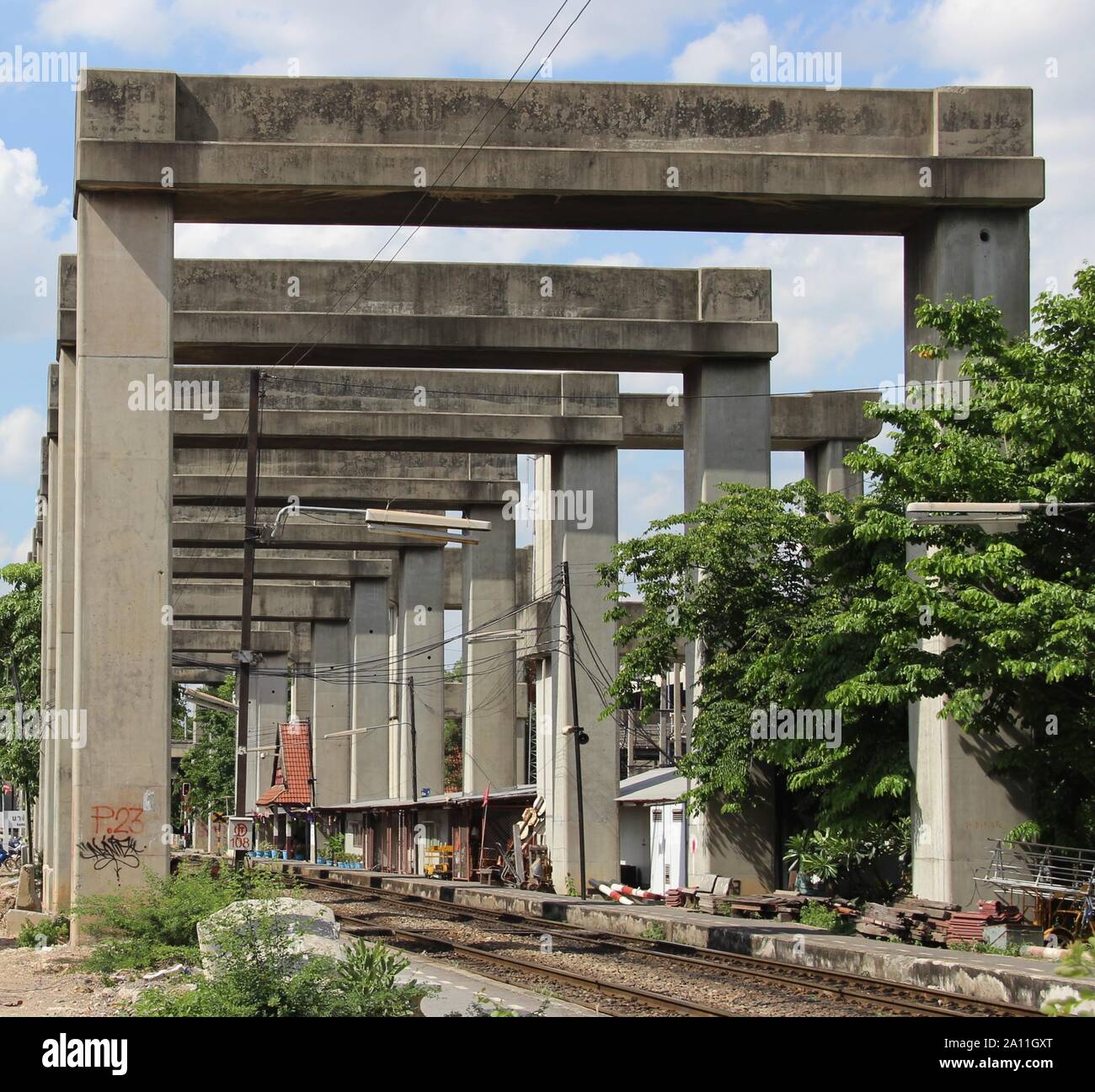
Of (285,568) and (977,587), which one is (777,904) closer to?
(977,587)

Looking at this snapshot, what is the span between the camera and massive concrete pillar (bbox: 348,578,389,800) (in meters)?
55.8

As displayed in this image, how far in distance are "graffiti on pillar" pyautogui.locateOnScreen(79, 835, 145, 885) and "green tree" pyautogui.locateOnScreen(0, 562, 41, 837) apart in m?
32.0

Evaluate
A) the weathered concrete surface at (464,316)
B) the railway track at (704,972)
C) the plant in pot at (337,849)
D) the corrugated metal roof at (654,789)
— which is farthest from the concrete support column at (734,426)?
the plant in pot at (337,849)

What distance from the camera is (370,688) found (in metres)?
57.5

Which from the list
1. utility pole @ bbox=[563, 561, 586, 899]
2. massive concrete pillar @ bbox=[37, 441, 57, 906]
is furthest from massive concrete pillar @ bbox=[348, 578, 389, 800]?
utility pole @ bbox=[563, 561, 586, 899]

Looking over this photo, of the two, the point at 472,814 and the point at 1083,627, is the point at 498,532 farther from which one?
the point at 1083,627

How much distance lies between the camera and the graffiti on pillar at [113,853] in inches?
794

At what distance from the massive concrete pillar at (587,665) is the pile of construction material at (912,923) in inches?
606

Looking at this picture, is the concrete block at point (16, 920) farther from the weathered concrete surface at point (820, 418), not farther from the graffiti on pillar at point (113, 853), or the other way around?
the weathered concrete surface at point (820, 418)

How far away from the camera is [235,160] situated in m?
21.2

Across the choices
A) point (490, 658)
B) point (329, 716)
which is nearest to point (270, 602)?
point (329, 716)

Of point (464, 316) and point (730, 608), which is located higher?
point (464, 316)

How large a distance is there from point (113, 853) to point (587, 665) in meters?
16.2
